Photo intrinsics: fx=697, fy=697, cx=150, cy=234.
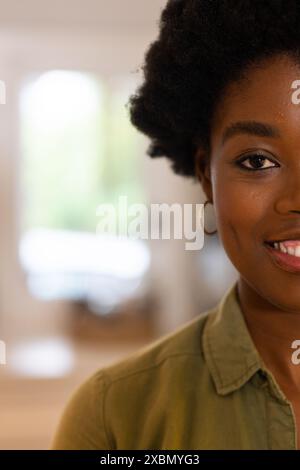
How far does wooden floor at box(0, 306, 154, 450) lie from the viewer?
6.06 feet

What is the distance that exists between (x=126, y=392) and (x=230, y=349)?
12 centimetres

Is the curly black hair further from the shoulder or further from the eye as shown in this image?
the shoulder

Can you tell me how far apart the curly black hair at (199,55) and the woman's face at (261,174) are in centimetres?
2

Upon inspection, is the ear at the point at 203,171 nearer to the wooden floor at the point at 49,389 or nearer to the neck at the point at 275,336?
the neck at the point at 275,336

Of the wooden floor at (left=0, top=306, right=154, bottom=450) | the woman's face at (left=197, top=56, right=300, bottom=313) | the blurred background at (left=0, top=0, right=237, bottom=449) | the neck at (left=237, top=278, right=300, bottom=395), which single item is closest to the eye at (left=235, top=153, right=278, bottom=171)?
the woman's face at (left=197, top=56, right=300, bottom=313)

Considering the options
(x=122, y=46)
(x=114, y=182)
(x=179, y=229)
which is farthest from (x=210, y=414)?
(x=114, y=182)

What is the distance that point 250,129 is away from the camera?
2.06 ft

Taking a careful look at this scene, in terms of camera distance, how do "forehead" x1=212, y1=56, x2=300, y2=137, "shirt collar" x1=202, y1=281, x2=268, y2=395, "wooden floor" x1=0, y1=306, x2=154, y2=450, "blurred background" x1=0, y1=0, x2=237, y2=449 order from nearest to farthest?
"forehead" x1=212, y1=56, x2=300, y2=137
"shirt collar" x1=202, y1=281, x2=268, y2=395
"wooden floor" x1=0, y1=306, x2=154, y2=450
"blurred background" x1=0, y1=0, x2=237, y2=449

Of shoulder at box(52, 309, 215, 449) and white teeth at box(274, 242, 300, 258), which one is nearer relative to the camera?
white teeth at box(274, 242, 300, 258)

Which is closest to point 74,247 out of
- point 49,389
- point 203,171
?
point 49,389

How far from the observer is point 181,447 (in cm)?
69

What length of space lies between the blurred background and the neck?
1.16 metres

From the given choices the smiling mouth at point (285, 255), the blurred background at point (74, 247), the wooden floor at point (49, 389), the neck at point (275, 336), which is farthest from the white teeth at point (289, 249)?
the blurred background at point (74, 247)

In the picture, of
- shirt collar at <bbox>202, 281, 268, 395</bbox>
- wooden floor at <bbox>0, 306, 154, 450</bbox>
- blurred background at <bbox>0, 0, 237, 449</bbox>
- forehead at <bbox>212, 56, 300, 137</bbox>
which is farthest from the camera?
blurred background at <bbox>0, 0, 237, 449</bbox>
